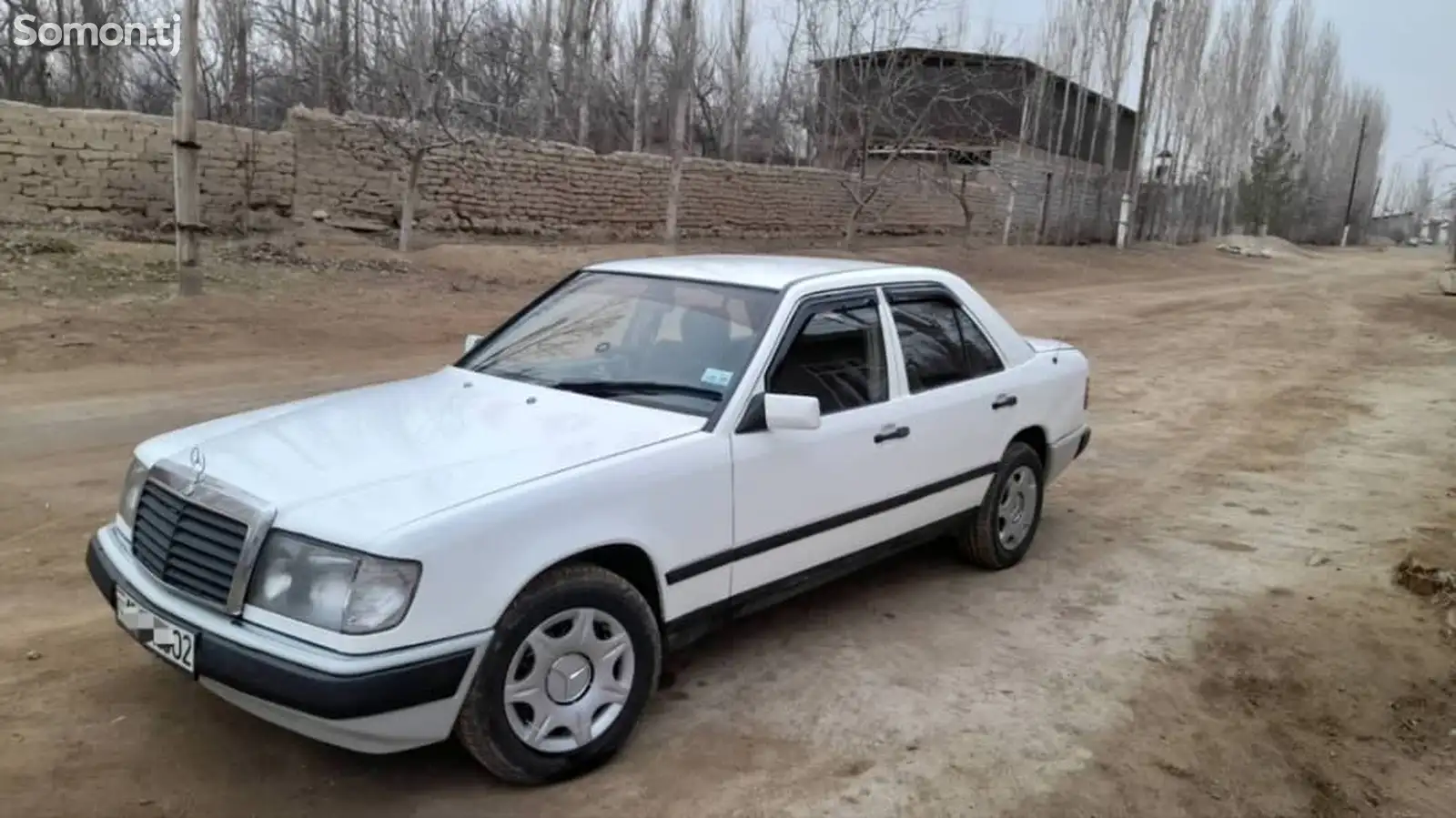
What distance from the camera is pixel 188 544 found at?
3076 mm

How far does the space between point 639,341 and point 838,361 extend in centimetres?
79

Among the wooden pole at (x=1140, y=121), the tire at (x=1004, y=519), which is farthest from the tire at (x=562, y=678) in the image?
the wooden pole at (x=1140, y=121)

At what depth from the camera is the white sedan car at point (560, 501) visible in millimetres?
2824

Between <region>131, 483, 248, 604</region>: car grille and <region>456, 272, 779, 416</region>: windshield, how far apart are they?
1.35 metres

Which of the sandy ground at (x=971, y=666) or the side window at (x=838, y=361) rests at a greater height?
the side window at (x=838, y=361)

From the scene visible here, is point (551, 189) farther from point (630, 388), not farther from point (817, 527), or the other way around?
point (817, 527)

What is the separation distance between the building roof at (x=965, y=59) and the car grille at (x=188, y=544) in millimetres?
24681

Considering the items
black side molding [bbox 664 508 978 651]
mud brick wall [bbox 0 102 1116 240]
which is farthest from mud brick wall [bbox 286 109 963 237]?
black side molding [bbox 664 508 978 651]

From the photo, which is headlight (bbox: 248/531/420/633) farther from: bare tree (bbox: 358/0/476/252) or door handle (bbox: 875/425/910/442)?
bare tree (bbox: 358/0/476/252)

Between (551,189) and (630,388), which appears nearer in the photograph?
(630,388)

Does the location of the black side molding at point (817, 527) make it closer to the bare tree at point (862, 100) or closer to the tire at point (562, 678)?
the tire at point (562, 678)

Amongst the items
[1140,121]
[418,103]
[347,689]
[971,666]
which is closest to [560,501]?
[347,689]

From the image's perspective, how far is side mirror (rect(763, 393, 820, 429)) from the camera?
3.64 m

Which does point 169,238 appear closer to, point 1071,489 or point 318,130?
point 318,130
